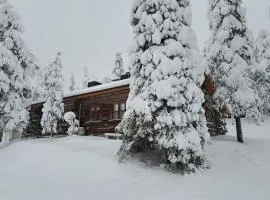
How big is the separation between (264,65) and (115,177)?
32469 millimetres

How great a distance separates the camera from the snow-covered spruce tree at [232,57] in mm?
21734

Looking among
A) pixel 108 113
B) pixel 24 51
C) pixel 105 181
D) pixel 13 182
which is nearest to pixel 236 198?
pixel 105 181

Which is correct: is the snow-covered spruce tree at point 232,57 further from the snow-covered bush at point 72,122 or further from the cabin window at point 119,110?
the snow-covered bush at point 72,122

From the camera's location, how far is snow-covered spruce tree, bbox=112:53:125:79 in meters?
54.8

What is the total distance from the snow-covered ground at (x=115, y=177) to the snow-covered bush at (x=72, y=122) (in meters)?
7.99

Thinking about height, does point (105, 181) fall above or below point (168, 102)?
below

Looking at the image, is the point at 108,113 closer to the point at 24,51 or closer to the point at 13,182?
the point at 24,51

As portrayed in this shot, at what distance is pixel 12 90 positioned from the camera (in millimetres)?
24547

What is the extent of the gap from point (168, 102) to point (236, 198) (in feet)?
17.7

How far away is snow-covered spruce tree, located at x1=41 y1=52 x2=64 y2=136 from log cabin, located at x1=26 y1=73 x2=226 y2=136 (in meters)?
0.89

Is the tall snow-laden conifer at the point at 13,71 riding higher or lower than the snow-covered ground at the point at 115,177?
higher

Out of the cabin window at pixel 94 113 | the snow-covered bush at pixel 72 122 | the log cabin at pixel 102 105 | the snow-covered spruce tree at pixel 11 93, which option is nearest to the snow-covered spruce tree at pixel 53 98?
the log cabin at pixel 102 105

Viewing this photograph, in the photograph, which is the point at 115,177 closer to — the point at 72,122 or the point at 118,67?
the point at 72,122

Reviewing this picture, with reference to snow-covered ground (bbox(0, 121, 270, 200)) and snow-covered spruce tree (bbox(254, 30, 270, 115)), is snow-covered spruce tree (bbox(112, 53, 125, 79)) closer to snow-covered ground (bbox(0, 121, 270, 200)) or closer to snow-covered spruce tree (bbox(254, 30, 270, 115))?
snow-covered spruce tree (bbox(254, 30, 270, 115))
